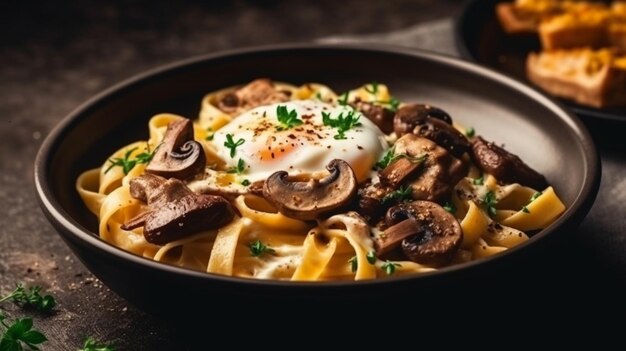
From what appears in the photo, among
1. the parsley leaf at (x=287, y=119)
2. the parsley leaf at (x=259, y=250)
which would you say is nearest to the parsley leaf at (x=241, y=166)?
the parsley leaf at (x=287, y=119)

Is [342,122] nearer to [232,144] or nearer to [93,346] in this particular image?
[232,144]

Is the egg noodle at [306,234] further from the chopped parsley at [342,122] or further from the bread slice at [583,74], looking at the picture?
the bread slice at [583,74]

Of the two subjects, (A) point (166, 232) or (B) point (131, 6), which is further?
(B) point (131, 6)

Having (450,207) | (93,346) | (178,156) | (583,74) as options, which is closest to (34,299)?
(93,346)

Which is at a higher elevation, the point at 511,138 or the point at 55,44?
the point at 511,138

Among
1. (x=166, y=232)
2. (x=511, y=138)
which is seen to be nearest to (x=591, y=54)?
(x=511, y=138)

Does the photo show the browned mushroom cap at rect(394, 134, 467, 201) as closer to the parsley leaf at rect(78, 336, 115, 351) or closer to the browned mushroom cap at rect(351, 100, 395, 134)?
the browned mushroom cap at rect(351, 100, 395, 134)

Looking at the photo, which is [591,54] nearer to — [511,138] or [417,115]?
[511,138]
